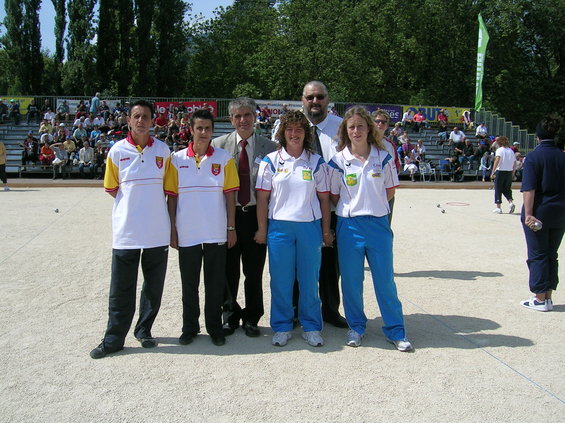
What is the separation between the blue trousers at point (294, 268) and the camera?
455cm

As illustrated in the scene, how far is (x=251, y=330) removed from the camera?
4832 millimetres

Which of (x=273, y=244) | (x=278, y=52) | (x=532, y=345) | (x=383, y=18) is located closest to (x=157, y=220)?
(x=273, y=244)

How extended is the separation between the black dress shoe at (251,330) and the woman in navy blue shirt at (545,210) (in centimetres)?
296

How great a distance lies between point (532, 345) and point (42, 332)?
4.29 metres

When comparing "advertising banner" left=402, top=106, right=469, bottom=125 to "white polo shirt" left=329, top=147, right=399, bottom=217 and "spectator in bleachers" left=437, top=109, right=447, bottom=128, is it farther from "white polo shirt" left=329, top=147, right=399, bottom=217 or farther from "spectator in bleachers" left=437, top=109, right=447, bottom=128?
"white polo shirt" left=329, top=147, right=399, bottom=217

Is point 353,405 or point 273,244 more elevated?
point 273,244

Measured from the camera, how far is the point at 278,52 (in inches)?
1462

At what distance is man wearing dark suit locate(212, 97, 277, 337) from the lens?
15.7 ft

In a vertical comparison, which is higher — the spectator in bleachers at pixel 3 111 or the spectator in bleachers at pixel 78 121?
the spectator in bleachers at pixel 3 111

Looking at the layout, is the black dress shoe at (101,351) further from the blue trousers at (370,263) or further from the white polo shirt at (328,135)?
the white polo shirt at (328,135)

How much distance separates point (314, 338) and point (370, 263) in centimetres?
80

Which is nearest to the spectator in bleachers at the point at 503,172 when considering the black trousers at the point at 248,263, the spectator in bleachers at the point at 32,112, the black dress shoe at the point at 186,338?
the black trousers at the point at 248,263

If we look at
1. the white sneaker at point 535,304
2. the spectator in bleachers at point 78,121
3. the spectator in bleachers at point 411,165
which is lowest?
the white sneaker at point 535,304

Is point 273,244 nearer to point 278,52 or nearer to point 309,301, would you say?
point 309,301
